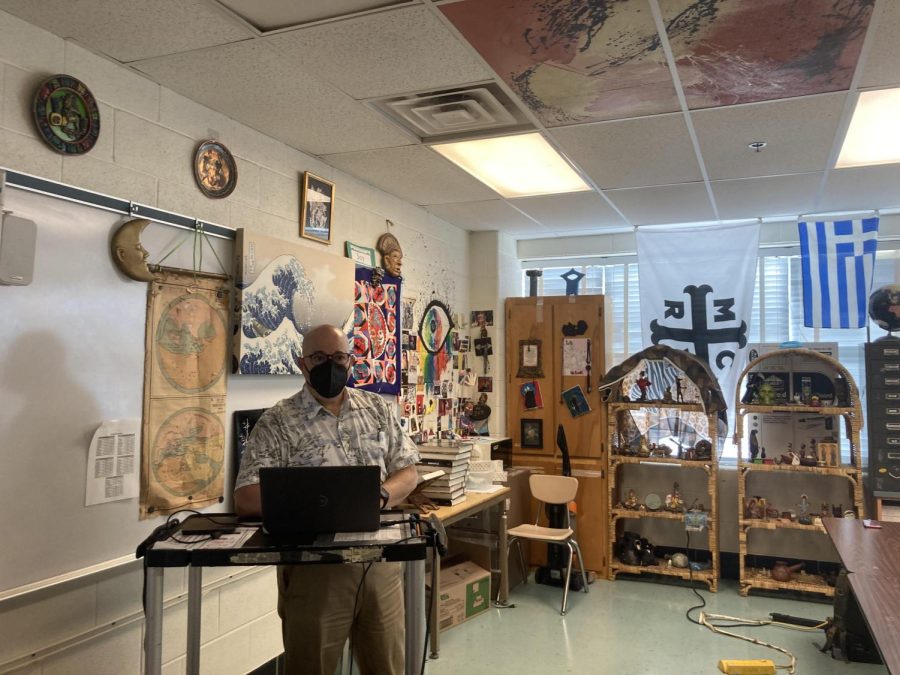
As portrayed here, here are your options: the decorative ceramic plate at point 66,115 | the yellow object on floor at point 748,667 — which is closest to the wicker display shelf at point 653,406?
the yellow object on floor at point 748,667

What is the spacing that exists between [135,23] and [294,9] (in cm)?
55

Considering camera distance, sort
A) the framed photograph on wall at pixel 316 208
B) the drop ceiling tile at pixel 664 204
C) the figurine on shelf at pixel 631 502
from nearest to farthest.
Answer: the framed photograph on wall at pixel 316 208 → the drop ceiling tile at pixel 664 204 → the figurine on shelf at pixel 631 502

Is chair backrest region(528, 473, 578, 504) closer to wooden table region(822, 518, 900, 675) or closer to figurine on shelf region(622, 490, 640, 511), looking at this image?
figurine on shelf region(622, 490, 640, 511)

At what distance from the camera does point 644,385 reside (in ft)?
16.9

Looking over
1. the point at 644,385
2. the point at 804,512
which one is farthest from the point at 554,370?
the point at 804,512

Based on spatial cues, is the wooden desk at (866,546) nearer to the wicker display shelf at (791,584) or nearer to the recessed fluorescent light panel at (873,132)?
the wicker display shelf at (791,584)

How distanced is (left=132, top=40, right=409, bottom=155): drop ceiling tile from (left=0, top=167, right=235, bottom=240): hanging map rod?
52 centimetres

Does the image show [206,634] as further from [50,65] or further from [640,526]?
[640,526]

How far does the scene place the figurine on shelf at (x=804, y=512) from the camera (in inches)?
184

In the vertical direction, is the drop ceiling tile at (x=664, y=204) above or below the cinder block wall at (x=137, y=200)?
above

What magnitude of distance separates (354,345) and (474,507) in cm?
117

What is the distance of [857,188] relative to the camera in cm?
425

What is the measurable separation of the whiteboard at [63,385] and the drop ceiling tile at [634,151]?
80.0 inches

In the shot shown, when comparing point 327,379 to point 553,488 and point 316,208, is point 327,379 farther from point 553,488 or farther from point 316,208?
point 553,488
